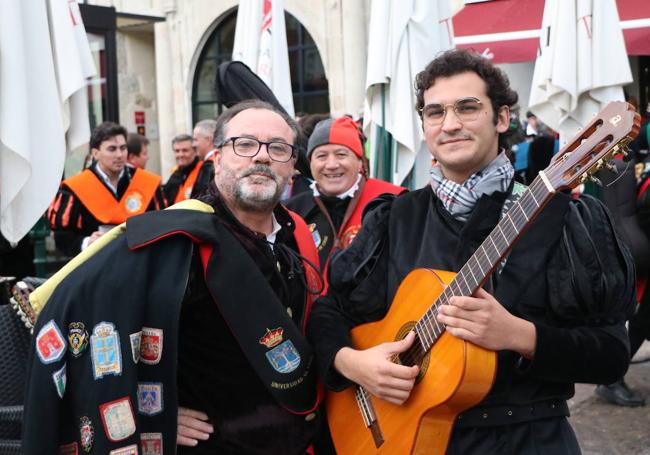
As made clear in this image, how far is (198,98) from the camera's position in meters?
18.0

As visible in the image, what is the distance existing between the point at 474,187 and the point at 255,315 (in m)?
0.70

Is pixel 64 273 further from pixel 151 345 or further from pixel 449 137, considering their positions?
pixel 449 137

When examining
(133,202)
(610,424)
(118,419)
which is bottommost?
(610,424)

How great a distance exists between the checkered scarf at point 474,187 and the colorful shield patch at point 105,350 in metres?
0.96

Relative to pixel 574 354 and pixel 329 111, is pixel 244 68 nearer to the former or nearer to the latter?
pixel 574 354

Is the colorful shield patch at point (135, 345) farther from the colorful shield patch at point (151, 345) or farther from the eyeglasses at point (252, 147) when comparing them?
the eyeglasses at point (252, 147)

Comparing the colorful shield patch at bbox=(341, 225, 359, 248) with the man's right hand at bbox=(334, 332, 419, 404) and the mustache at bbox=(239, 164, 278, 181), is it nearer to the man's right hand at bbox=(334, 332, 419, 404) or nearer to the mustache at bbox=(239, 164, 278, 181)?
the mustache at bbox=(239, 164, 278, 181)

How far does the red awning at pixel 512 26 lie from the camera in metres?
10.5

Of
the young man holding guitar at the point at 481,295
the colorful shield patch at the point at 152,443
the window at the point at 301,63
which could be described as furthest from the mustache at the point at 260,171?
the window at the point at 301,63

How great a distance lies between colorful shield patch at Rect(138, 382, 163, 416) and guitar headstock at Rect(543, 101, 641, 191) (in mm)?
1170

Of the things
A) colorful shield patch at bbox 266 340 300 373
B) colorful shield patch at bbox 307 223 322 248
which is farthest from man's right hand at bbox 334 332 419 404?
colorful shield patch at bbox 307 223 322 248

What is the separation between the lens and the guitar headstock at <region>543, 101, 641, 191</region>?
1647 millimetres

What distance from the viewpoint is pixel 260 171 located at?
240cm

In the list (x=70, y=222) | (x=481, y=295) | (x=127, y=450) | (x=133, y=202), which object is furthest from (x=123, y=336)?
(x=133, y=202)
